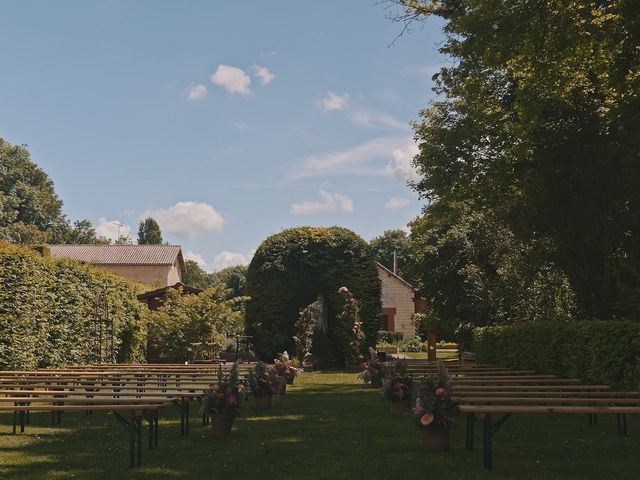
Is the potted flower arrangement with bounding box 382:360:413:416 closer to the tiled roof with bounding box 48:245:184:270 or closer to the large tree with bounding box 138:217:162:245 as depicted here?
the tiled roof with bounding box 48:245:184:270

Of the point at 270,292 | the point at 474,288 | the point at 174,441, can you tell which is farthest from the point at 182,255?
the point at 174,441

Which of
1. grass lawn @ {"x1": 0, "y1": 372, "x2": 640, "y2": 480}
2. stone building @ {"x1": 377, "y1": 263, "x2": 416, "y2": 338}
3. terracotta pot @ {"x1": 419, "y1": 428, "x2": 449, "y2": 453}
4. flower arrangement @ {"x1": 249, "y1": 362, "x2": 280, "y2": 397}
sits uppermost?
stone building @ {"x1": 377, "y1": 263, "x2": 416, "y2": 338}

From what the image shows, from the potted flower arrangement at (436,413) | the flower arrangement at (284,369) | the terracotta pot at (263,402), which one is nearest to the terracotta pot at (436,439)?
the potted flower arrangement at (436,413)

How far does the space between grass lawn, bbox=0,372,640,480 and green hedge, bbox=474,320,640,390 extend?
2.49ft

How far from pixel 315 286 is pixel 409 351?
1978cm

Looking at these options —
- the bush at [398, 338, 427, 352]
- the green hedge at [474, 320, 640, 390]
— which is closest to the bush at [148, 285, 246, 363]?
the green hedge at [474, 320, 640, 390]

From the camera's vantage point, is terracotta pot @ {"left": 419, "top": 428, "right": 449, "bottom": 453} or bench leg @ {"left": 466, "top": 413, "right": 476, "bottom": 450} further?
bench leg @ {"left": 466, "top": 413, "right": 476, "bottom": 450}

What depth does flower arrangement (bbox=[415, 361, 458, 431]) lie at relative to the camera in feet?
23.6

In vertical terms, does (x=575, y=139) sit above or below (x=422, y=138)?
below

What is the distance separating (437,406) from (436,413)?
0.08 meters

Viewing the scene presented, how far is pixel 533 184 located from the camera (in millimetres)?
14742

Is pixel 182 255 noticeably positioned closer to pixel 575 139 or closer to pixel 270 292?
pixel 270 292

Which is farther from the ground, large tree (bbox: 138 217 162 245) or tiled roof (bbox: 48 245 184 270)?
large tree (bbox: 138 217 162 245)

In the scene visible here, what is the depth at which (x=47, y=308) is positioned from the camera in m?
13.9
